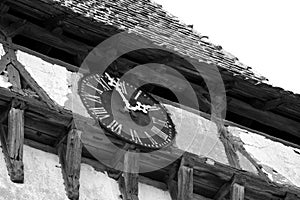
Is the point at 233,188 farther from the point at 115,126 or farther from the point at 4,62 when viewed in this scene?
the point at 4,62

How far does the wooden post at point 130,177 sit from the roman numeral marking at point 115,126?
0.31 m

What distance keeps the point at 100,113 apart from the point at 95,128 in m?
0.42

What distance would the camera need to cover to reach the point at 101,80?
40.1 ft

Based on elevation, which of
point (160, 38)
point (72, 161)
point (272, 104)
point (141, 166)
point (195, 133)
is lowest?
point (72, 161)

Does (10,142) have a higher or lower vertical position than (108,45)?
lower

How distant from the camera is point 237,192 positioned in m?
11.6

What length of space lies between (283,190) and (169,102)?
1832mm

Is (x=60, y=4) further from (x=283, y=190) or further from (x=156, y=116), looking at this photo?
(x=283, y=190)

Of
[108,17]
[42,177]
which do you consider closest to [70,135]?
[42,177]

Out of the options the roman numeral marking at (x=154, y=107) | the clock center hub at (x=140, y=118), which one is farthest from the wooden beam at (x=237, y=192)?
the roman numeral marking at (x=154, y=107)

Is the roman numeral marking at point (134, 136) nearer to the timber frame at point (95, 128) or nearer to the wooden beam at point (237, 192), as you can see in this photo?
the timber frame at point (95, 128)

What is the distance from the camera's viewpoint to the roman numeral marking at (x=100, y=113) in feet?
38.1

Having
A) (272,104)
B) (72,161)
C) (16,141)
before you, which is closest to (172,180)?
(72,161)

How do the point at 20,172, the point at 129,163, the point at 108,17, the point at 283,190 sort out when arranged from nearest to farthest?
1. the point at 20,172
2. the point at 129,163
3. the point at 283,190
4. the point at 108,17
